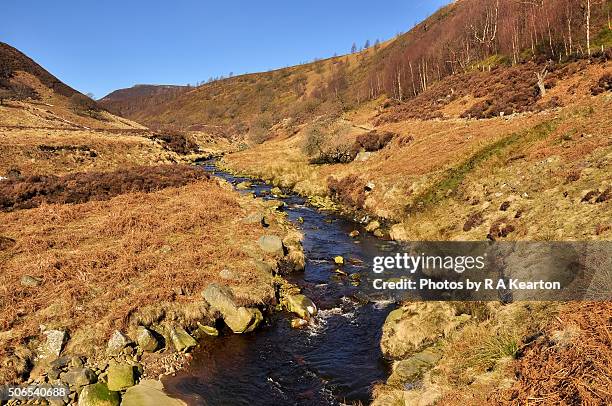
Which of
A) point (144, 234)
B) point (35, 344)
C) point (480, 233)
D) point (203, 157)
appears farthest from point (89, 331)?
point (203, 157)

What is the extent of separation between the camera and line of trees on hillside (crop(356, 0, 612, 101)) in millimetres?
59969

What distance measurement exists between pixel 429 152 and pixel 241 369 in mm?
33249

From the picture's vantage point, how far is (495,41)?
82.4 m

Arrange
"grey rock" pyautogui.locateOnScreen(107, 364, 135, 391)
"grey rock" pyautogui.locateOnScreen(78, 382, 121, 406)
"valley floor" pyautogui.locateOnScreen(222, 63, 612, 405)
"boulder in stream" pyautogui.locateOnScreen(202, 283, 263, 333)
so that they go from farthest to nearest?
"boulder in stream" pyautogui.locateOnScreen(202, 283, 263, 333)
"grey rock" pyautogui.locateOnScreen(107, 364, 135, 391)
"grey rock" pyautogui.locateOnScreen(78, 382, 121, 406)
"valley floor" pyautogui.locateOnScreen(222, 63, 612, 405)

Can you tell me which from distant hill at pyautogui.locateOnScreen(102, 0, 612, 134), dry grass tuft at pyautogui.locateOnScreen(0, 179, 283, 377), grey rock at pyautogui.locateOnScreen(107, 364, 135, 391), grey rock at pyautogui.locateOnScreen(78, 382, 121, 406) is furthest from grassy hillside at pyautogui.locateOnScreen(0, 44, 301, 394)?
distant hill at pyautogui.locateOnScreen(102, 0, 612, 134)

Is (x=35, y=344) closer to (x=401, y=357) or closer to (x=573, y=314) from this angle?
(x=401, y=357)

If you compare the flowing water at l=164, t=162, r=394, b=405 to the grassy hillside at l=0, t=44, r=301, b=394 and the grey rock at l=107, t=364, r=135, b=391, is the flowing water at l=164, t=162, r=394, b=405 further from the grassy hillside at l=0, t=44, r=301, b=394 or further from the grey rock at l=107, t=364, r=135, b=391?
the grey rock at l=107, t=364, r=135, b=391

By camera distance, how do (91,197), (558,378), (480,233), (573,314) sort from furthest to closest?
(91,197) → (480,233) → (573,314) → (558,378)

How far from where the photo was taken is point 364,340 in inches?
663

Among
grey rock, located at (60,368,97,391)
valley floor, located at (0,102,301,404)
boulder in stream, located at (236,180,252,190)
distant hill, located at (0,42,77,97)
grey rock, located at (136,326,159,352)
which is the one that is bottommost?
grey rock, located at (60,368,97,391)

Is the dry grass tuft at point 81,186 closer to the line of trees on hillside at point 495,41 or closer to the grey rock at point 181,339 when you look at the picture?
the grey rock at point 181,339

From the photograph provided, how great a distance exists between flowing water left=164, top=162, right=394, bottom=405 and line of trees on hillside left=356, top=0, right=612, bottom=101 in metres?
49.5

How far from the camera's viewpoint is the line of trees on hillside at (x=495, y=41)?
60.0 meters

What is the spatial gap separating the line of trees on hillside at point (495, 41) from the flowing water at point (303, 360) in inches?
1951
